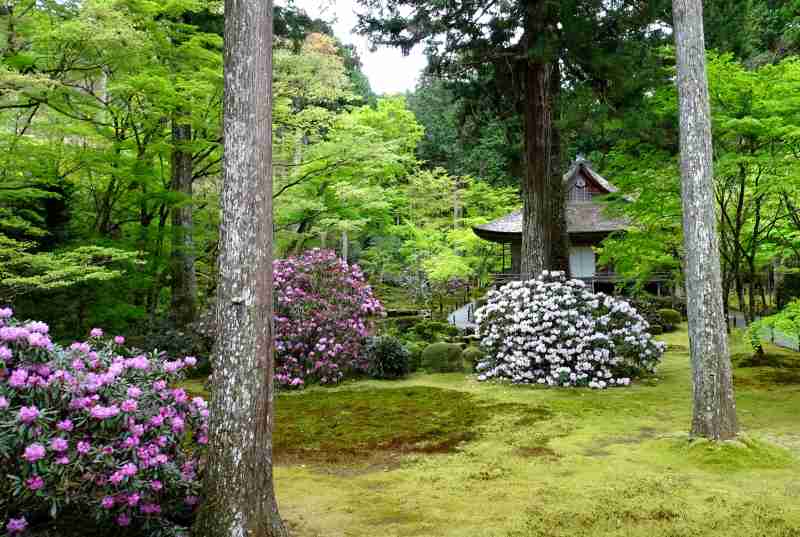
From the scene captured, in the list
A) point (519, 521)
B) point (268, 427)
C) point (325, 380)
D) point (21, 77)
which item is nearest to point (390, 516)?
point (519, 521)

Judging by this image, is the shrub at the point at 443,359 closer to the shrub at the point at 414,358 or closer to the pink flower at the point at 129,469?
the shrub at the point at 414,358

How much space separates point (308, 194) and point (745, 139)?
9.36 meters

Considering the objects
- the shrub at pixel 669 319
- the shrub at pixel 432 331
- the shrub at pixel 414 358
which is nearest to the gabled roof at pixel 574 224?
the shrub at pixel 669 319

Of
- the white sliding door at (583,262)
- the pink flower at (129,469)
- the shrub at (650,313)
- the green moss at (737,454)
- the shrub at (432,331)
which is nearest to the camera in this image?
the pink flower at (129,469)

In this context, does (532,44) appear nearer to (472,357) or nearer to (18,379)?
(472,357)

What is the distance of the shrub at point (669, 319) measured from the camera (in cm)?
1642

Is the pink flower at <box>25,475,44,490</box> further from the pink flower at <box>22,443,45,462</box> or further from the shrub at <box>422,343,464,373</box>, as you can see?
the shrub at <box>422,343,464,373</box>

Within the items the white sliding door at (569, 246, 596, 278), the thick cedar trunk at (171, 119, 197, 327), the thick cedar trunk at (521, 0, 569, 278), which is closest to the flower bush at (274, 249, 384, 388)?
the thick cedar trunk at (171, 119, 197, 327)

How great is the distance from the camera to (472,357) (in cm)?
1075

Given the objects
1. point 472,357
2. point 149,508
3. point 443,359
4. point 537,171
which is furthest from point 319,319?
point 149,508

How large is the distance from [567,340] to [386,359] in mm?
3005

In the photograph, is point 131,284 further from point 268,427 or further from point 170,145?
point 268,427

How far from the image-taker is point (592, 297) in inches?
364

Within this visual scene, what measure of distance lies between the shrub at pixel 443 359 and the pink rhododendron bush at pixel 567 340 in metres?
0.89
